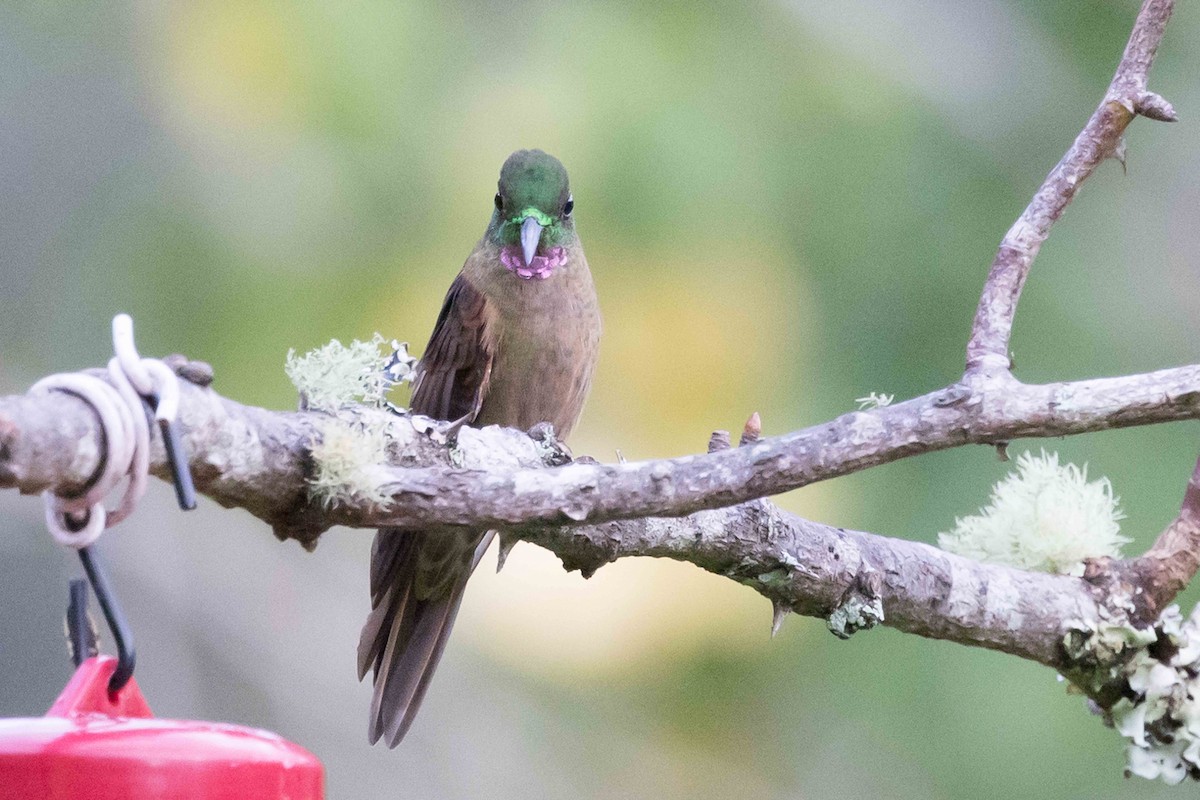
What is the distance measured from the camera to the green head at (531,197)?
306cm

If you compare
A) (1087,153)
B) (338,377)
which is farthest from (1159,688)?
(338,377)

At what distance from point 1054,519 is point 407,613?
1.34m

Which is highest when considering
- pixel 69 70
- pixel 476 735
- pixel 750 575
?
pixel 69 70

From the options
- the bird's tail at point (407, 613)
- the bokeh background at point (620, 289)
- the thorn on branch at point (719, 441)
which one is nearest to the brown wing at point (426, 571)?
the bird's tail at point (407, 613)

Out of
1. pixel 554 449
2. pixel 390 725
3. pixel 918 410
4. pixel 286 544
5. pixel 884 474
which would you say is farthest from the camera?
pixel 286 544

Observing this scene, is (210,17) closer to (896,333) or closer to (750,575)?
(896,333)

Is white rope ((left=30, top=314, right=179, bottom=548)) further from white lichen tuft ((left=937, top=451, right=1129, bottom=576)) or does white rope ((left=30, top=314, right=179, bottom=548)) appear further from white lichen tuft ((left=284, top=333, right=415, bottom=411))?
white lichen tuft ((left=937, top=451, right=1129, bottom=576))

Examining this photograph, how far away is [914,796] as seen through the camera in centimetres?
407

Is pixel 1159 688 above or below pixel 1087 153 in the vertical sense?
below

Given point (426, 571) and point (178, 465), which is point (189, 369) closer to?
point (178, 465)

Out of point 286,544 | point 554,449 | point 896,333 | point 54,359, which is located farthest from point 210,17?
point 554,449

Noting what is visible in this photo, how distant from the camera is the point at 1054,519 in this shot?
7.41 feet

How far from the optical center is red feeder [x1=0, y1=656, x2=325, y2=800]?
1066 millimetres

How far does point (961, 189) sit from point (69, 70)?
2.79 meters
